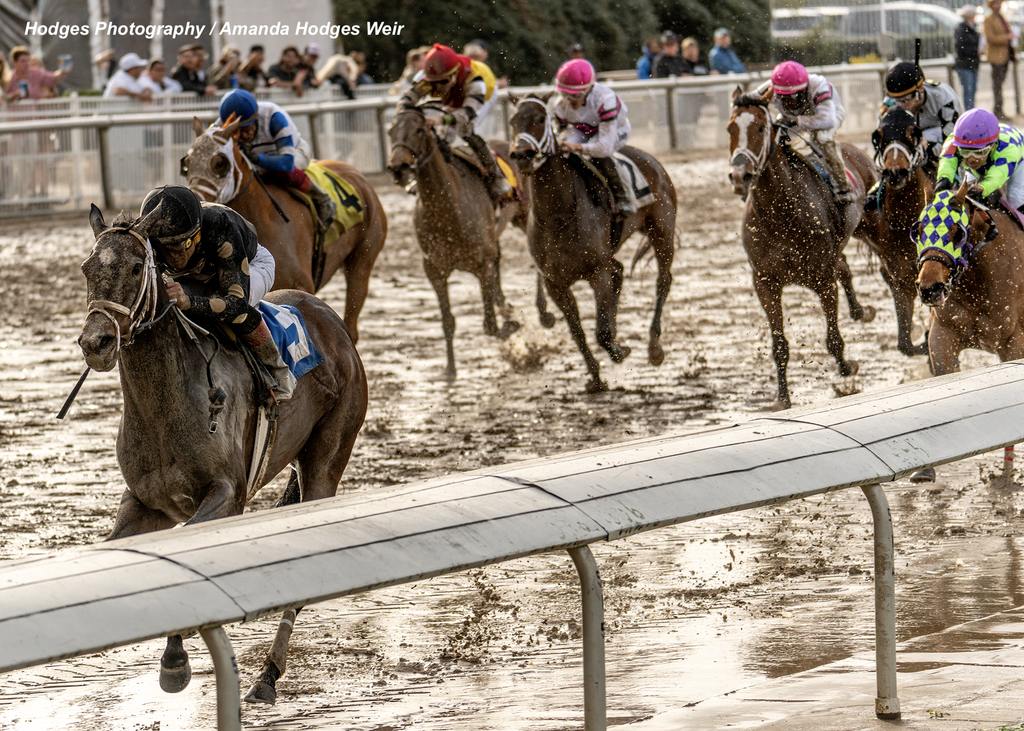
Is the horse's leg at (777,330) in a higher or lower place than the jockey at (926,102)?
lower

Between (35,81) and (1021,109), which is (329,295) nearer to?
(35,81)

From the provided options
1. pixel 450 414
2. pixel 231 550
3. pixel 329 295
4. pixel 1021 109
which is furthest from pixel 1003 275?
pixel 1021 109

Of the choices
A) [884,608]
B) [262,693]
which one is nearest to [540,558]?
[262,693]

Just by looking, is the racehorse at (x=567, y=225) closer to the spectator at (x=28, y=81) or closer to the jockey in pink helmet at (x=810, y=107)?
the jockey in pink helmet at (x=810, y=107)

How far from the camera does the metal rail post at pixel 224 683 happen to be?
10.9 ft

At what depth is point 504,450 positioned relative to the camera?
9039 mm

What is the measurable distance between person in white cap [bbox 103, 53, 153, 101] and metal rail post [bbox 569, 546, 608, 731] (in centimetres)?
1652

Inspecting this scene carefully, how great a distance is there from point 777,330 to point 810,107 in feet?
4.94

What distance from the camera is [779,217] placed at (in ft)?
33.8

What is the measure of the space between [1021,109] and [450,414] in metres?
19.4

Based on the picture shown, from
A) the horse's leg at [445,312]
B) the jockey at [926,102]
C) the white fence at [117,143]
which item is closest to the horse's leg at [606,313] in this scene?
the horse's leg at [445,312]

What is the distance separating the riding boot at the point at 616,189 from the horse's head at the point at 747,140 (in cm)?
113

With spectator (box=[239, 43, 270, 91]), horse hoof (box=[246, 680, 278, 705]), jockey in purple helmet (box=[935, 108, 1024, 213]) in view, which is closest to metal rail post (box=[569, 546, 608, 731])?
horse hoof (box=[246, 680, 278, 705])

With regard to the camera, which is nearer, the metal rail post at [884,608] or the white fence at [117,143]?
the metal rail post at [884,608]
